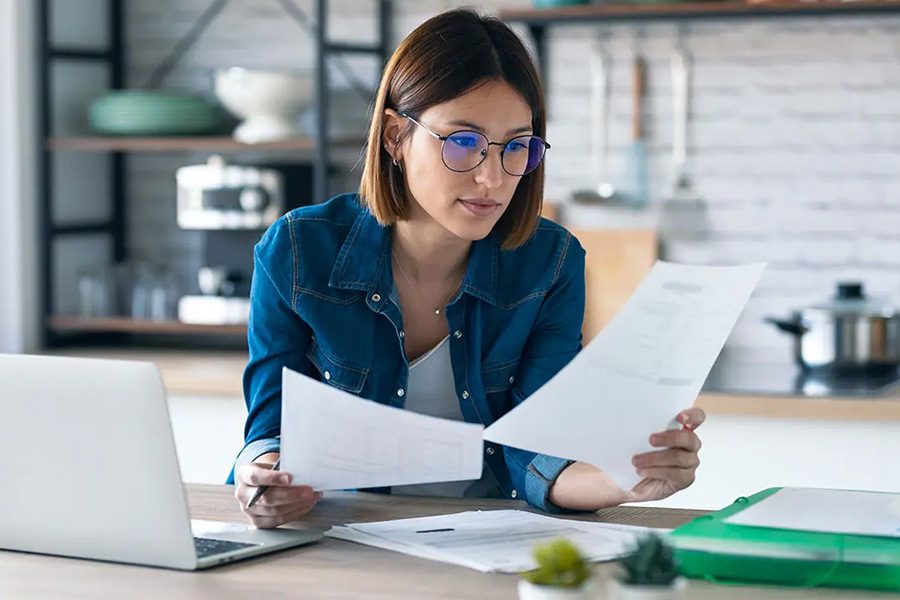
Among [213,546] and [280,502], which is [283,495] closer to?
[280,502]

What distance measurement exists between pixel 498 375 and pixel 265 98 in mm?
1942

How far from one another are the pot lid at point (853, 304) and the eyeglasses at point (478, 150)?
156 cm

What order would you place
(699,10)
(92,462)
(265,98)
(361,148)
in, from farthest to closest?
1. (265,98)
2. (361,148)
3. (699,10)
4. (92,462)

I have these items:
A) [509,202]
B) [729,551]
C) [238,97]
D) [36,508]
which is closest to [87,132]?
[238,97]

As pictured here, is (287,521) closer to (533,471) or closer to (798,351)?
(533,471)

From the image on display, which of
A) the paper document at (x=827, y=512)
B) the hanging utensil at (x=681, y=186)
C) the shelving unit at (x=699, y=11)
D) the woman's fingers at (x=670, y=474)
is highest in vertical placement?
the shelving unit at (x=699, y=11)

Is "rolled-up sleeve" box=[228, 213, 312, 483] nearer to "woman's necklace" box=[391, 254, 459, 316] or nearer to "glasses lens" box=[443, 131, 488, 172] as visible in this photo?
"woman's necklace" box=[391, 254, 459, 316]

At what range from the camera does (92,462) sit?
1606mm

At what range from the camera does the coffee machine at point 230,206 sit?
3920 millimetres

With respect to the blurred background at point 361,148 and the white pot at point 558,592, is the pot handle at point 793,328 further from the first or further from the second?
the white pot at point 558,592

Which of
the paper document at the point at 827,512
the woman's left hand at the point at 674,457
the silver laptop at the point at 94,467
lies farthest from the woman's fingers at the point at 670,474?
the silver laptop at the point at 94,467

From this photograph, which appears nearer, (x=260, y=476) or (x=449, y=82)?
(x=260, y=476)

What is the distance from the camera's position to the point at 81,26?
4.25 metres

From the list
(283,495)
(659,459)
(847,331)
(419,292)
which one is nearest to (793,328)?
(847,331)
